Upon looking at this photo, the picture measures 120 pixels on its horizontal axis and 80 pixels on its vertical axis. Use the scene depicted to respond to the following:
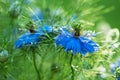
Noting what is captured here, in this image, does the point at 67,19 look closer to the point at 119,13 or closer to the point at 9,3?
the point at 9,3

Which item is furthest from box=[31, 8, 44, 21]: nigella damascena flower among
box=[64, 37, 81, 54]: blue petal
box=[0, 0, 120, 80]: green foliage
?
box=[64, 37, 81, 54]: blue petal

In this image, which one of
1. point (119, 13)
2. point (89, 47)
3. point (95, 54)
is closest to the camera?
point (89, 47)

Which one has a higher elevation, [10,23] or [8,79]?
[10,23]

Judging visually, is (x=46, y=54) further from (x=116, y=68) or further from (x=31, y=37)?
(x=116, y=68)

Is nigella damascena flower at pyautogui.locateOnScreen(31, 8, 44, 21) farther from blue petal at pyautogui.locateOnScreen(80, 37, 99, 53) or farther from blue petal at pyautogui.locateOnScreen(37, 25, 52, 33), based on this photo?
blue petal at pyautogui.locateOnScreen(80, 37, 99, 53)

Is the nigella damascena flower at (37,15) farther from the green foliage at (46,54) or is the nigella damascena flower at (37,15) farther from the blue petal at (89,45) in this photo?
the blue petal at (89,45)

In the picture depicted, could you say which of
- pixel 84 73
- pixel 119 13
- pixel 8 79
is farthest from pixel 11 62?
pixel 119 13
